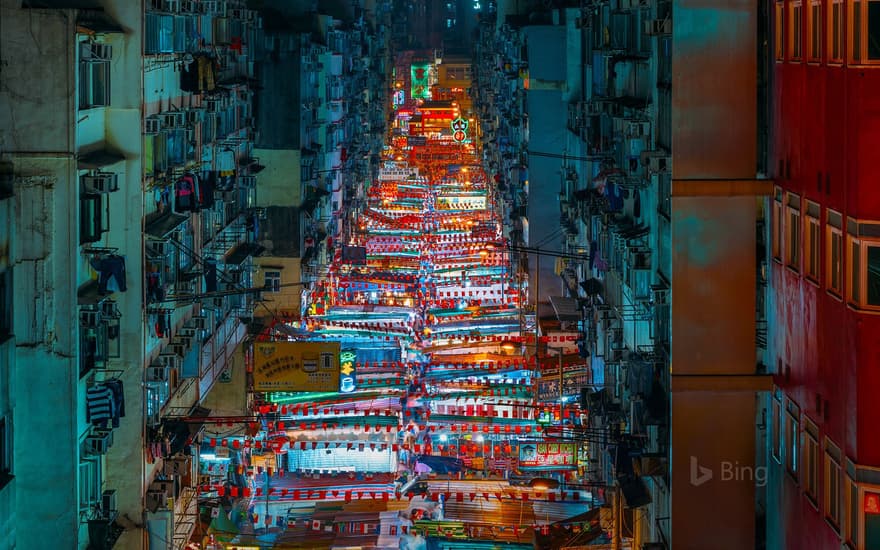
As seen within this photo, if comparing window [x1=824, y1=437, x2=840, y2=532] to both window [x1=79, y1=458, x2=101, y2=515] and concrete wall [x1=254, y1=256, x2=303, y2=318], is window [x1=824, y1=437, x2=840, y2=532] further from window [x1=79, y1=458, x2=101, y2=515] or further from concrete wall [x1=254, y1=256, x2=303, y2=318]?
concrete wall [x1=254, y1=256, x2=303, y2=318]

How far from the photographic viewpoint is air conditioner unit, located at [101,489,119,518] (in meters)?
21.8

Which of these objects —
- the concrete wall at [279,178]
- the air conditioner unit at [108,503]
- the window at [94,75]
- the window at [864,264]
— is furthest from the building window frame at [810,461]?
the concrete wall at [279,178]

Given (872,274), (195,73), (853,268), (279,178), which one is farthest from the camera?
(279,178)

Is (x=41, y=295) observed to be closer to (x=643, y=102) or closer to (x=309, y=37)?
(x=643, y=102)

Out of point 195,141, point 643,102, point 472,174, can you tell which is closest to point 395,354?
point 195,141

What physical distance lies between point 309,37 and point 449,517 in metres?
24.6

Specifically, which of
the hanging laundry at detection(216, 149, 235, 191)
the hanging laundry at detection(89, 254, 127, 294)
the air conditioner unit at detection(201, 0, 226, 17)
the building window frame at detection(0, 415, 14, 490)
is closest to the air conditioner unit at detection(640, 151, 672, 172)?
the hanging laundry at detection(89, 254, 127, 294)

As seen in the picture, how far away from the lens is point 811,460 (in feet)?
46.7

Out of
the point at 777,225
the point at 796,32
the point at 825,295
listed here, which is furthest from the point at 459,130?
the point at 825,295

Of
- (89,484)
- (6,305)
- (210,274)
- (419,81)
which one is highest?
(419,81)

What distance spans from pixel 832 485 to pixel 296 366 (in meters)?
16.4

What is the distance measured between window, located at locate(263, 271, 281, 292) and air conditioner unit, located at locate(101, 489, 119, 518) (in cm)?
2045

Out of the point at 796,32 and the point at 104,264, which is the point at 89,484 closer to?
the point at 104,264

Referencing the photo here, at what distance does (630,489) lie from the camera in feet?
74.7
